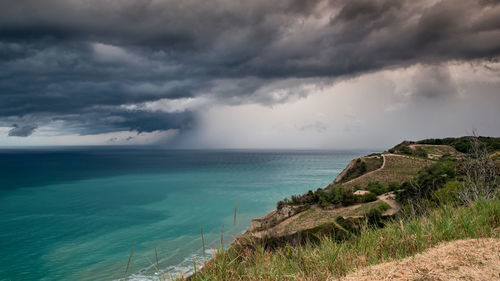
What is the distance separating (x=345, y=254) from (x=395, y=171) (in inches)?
2018

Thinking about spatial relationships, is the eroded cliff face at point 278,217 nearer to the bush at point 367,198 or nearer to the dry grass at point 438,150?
the bush at point 367,198

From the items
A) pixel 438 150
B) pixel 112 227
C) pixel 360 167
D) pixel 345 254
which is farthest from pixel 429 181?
pixel 438 150

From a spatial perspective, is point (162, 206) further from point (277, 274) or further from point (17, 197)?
point (277, 274)

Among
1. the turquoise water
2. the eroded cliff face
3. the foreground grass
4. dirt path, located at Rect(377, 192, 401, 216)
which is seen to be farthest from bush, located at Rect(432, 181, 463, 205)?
the eroded cliff face

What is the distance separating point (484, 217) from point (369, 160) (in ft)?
185

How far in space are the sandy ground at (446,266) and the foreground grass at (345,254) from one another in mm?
345

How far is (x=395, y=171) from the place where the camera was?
49312 mm

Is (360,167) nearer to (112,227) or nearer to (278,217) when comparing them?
(278,217)

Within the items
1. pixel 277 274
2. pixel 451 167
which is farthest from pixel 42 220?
pixel 451 167

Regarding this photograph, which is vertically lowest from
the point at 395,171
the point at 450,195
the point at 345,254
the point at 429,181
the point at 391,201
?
the point at 391,201

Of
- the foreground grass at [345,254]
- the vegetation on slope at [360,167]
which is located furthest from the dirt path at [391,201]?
the foreground grass at [345,254]

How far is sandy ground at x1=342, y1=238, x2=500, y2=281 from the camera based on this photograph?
142 inches

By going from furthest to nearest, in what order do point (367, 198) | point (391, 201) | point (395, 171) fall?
point (395, 171) < point (367, 198) < point (391, 201)

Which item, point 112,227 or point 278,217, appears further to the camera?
point 112,227
